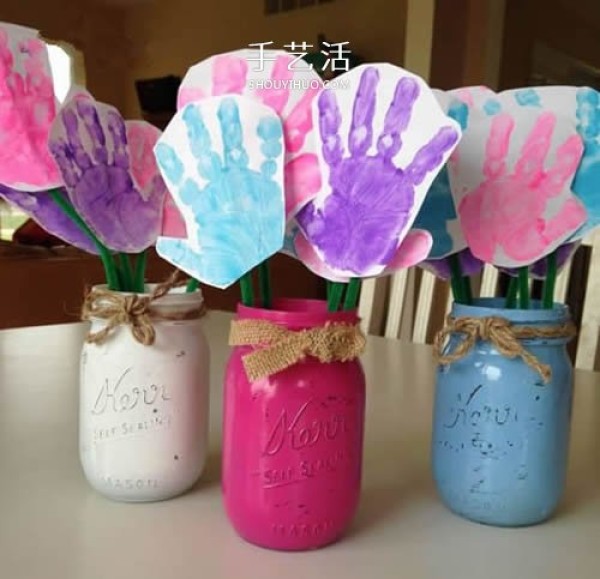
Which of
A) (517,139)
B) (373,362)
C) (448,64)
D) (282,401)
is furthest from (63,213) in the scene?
(448,64)

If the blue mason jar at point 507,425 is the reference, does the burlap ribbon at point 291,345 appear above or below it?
above

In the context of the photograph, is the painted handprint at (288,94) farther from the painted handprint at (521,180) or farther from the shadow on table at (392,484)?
the shadow on table at (392,484)

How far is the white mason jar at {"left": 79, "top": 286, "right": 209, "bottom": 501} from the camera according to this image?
0.54 meters

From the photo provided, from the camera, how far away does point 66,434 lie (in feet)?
2.40

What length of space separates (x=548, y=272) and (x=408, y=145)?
17 centimetres

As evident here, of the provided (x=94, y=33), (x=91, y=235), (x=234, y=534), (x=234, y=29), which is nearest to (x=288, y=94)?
(x=91, y=235)

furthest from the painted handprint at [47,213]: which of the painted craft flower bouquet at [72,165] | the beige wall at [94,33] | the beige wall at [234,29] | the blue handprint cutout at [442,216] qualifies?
the beige wall at [94,33]

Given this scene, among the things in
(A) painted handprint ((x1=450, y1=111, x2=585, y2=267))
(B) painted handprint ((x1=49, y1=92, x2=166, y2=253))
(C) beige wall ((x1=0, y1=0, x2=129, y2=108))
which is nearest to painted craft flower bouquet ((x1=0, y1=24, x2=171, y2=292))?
(B) painted handprint ((x1=49, y1=92, x2=166, y2=253))

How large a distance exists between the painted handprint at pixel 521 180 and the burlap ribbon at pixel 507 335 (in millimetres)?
42

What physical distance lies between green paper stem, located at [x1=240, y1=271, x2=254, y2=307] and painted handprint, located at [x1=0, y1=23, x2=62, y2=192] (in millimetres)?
135

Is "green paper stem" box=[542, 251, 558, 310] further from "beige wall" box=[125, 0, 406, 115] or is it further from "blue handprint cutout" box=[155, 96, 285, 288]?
"beige wall" box=[125, 0, 406, 115]

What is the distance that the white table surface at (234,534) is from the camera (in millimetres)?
476

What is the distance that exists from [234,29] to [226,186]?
3.83 metres

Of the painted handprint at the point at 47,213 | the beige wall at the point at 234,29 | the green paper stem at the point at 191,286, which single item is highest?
the beige wall at the point at 234,29
